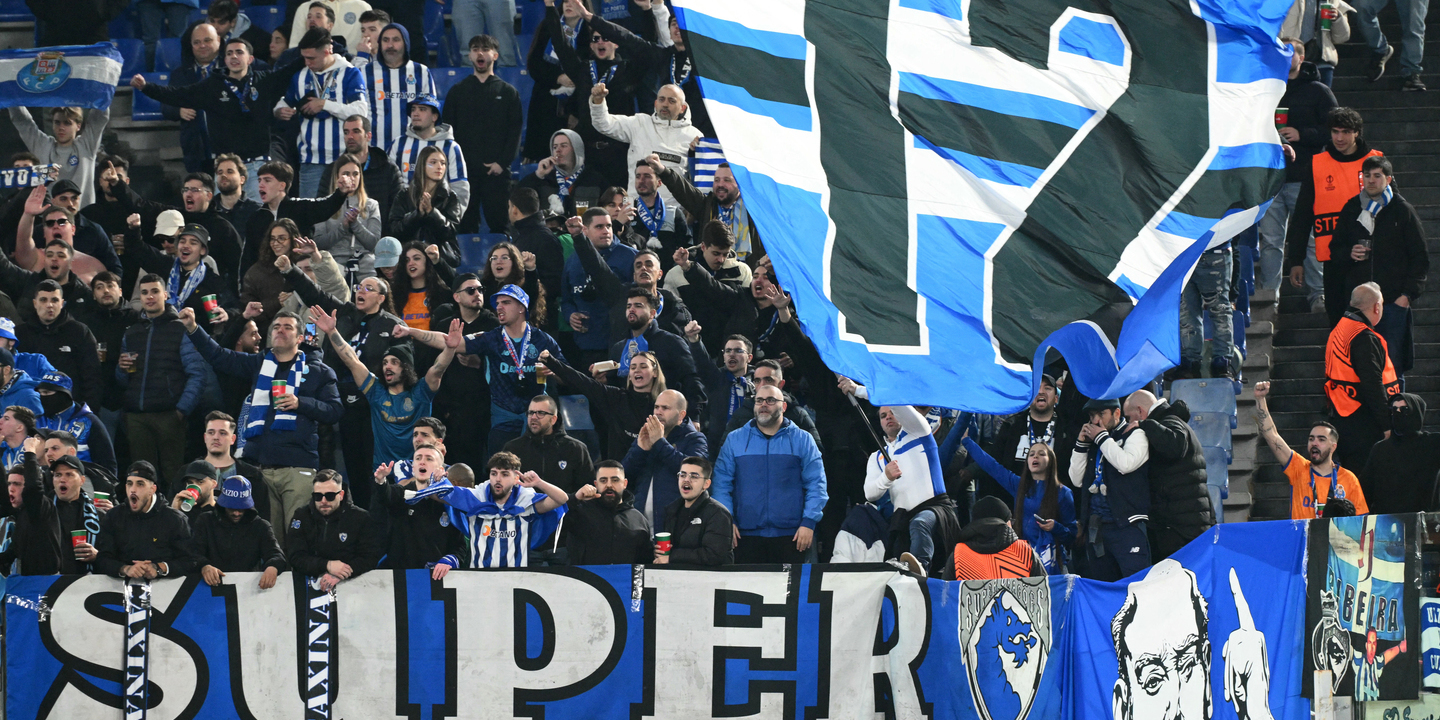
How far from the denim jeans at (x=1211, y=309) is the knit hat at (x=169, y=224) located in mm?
8232

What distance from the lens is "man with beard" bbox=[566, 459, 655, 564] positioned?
36.9ft

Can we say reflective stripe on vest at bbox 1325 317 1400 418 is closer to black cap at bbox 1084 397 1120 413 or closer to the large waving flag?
black cap at bbox 1084 397 1120 413

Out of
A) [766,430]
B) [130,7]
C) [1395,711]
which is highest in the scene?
[130,7]

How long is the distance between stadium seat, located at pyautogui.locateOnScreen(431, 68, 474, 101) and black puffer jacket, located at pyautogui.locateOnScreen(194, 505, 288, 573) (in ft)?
25.3

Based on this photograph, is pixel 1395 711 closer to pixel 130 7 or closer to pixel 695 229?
pixel 695 229

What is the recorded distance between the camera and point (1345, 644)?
1038 centimetres

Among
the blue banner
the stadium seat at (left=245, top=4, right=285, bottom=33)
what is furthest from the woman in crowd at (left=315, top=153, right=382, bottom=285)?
the stadium seat at (left=245, top=4, right=285, bottom=33)

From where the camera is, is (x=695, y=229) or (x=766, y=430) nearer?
(x=766, y=430)

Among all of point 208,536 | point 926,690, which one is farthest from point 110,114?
point 926,690

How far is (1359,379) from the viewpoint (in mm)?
14219

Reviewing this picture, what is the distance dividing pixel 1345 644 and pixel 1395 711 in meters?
0.52

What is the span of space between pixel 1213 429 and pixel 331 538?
729cm

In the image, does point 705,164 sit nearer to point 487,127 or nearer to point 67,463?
point 487,127

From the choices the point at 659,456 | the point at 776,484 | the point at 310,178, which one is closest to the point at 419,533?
the point at 659,456
